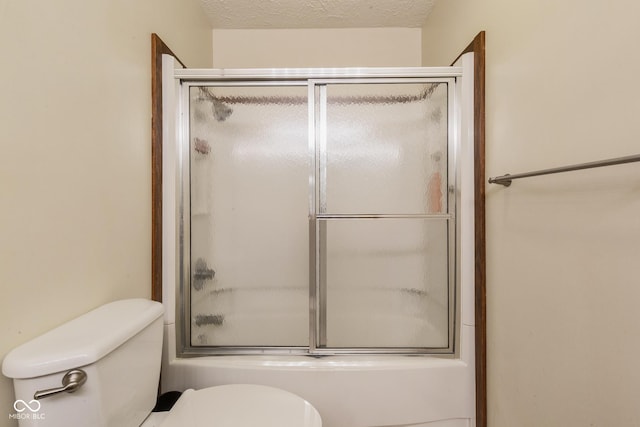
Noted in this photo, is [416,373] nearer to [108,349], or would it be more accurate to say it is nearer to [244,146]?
[108,349]

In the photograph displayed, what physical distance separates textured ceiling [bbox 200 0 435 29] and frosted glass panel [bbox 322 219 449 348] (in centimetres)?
134

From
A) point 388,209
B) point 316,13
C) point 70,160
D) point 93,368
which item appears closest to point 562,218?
point 388,209

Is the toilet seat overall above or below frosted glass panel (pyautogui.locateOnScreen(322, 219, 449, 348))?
below

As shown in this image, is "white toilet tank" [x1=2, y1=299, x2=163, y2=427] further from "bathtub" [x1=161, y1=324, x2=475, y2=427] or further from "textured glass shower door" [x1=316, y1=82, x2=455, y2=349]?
"textured glass shower door" [x1=316, y1=82, x2=455, y2=349]

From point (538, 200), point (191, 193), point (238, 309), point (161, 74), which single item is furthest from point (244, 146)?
point (538, 200)

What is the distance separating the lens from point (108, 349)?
27.2 inches

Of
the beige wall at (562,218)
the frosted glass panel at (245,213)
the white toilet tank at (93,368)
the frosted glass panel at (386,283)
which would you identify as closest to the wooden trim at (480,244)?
the beige wall at (562,218)

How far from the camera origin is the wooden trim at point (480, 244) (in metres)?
1.25

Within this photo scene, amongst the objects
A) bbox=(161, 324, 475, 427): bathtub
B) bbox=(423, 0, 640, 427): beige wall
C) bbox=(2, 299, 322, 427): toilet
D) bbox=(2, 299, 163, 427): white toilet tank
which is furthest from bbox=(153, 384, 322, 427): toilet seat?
bbox=(423, 0, 640, 427): beige wall

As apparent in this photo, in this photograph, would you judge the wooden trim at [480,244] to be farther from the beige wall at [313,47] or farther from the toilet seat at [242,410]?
the beige wall at [313,47]

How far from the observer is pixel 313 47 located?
6.80 ft

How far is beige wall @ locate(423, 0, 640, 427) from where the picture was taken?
26.7 inches

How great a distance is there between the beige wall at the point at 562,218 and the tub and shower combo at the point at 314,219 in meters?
0.21

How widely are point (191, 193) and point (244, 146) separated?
34 centimetres
